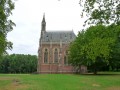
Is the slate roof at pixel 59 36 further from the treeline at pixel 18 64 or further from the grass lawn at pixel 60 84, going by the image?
the grass lawn at pixel 60 84

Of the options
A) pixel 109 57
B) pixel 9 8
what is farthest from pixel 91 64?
pixel 9 8

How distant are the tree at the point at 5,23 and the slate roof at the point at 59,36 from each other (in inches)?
2817

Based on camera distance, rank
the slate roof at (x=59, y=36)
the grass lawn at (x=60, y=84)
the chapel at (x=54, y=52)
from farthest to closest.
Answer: the slate roof at (x=59, y=36), the chapel at (x=54, y=52), the grass lawn at (x=60, y=84)

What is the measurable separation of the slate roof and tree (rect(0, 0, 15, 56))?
71.5m

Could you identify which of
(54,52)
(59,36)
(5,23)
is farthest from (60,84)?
(59,36)

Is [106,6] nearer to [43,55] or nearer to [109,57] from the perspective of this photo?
[109,57]

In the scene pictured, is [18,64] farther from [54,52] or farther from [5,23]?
[5,23]

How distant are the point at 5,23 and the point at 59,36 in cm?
7307

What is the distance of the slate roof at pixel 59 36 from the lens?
103250mm

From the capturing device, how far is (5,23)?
3056cm

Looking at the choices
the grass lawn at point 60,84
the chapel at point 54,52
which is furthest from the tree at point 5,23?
the chapel at point 54,52

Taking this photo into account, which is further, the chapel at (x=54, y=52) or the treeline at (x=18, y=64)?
the treeline at (x=18, y=64)

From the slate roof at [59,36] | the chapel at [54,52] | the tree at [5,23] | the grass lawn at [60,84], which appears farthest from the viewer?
the slate roof at [59,36]

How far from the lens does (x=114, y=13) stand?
1934 centimetres
